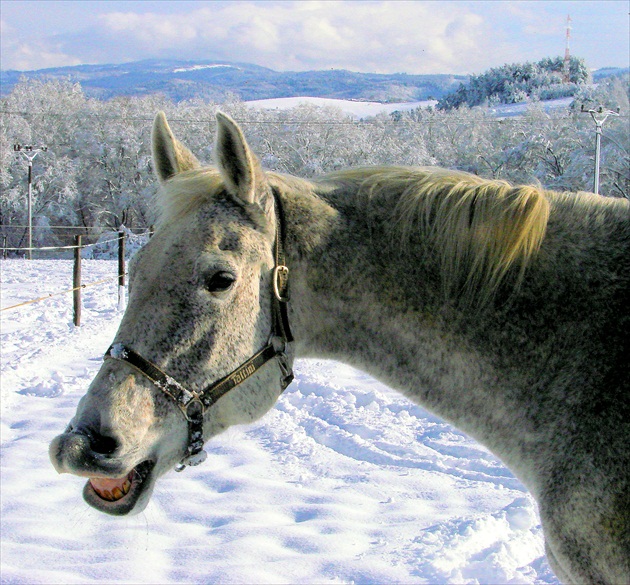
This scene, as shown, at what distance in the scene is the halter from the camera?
1755 millimetres

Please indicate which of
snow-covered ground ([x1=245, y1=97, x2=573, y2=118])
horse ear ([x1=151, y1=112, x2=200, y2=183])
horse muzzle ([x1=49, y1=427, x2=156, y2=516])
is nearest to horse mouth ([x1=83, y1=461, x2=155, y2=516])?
horse muzzle ([x1=49, y1=427, x2=156, y2=516])

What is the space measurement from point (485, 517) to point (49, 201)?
45495mm

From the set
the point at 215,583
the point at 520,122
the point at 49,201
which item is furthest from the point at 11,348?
the point at 520,122

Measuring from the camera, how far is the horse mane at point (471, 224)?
6.05 feet

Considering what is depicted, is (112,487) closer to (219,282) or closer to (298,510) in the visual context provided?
(219,282)

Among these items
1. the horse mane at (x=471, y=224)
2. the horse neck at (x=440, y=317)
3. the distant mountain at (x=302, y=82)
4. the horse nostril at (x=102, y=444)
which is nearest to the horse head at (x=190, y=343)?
the horse nostril at (x=102, y=444)

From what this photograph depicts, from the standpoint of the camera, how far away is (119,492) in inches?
69.2

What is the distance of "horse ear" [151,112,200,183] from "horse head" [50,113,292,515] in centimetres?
21

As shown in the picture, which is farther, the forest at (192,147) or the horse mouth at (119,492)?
the forest at (192,147)

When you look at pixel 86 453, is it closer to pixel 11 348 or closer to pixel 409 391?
pixel 409 391

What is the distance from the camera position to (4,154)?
1715 inches

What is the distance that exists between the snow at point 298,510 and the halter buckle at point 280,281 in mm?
518

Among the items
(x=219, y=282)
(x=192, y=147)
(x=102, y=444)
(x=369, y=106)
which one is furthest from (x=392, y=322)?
(x=369, y=106)

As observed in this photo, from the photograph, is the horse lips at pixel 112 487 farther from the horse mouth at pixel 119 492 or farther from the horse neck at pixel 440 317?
the horse neck at pixel 440 317
